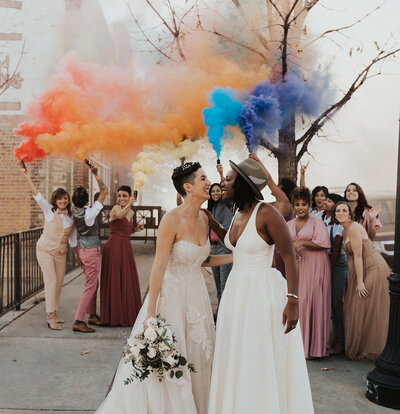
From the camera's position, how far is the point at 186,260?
11.1 feet

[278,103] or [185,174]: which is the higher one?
[278,103]

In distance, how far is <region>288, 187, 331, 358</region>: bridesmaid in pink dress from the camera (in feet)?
17.3

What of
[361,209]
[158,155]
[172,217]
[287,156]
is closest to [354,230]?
[361,209]

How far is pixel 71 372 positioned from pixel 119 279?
1.99m

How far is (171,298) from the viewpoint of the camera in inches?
134

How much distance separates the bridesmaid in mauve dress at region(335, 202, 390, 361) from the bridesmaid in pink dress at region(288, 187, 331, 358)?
24cm

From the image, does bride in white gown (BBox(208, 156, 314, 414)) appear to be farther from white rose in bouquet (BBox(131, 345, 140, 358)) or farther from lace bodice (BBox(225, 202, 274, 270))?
white rose in bouquet (BBox(131, 345, 140, 358))

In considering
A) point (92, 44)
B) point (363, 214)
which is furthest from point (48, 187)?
point (363, 214)

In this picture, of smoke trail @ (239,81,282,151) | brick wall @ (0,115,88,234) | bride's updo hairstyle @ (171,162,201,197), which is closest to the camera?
bride's updo hairstyle @ (171,162,201,197)

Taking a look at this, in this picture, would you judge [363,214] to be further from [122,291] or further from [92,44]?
[92,44]

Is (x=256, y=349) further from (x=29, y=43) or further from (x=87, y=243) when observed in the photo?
(x=29, y=43)

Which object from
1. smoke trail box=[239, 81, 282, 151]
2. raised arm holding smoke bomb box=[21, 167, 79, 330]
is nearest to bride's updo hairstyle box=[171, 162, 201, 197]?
Answer: smoke trail box=[239, 81, 282, 151]

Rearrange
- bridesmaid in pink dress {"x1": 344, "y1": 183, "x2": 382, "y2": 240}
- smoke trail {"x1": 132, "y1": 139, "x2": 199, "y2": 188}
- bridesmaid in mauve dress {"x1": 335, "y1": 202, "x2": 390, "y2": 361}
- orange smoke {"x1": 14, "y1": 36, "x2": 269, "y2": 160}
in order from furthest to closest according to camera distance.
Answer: orange smoke {"x1": 14, "y1": 36, "x2": 269, "y2": 160}, smoke trail {"x1": 132, "y1": 139, "x2": 199, "y2": 188}, bridesmaid in pink dress {"x1": 344, "y1": 183, "x2": 382, "y2": 240}, bridesmaid in mauve dress {"x1": 335, "y1": 202, "x2": 390, "y2": 361}

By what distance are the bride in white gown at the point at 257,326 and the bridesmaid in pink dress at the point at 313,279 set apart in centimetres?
233
